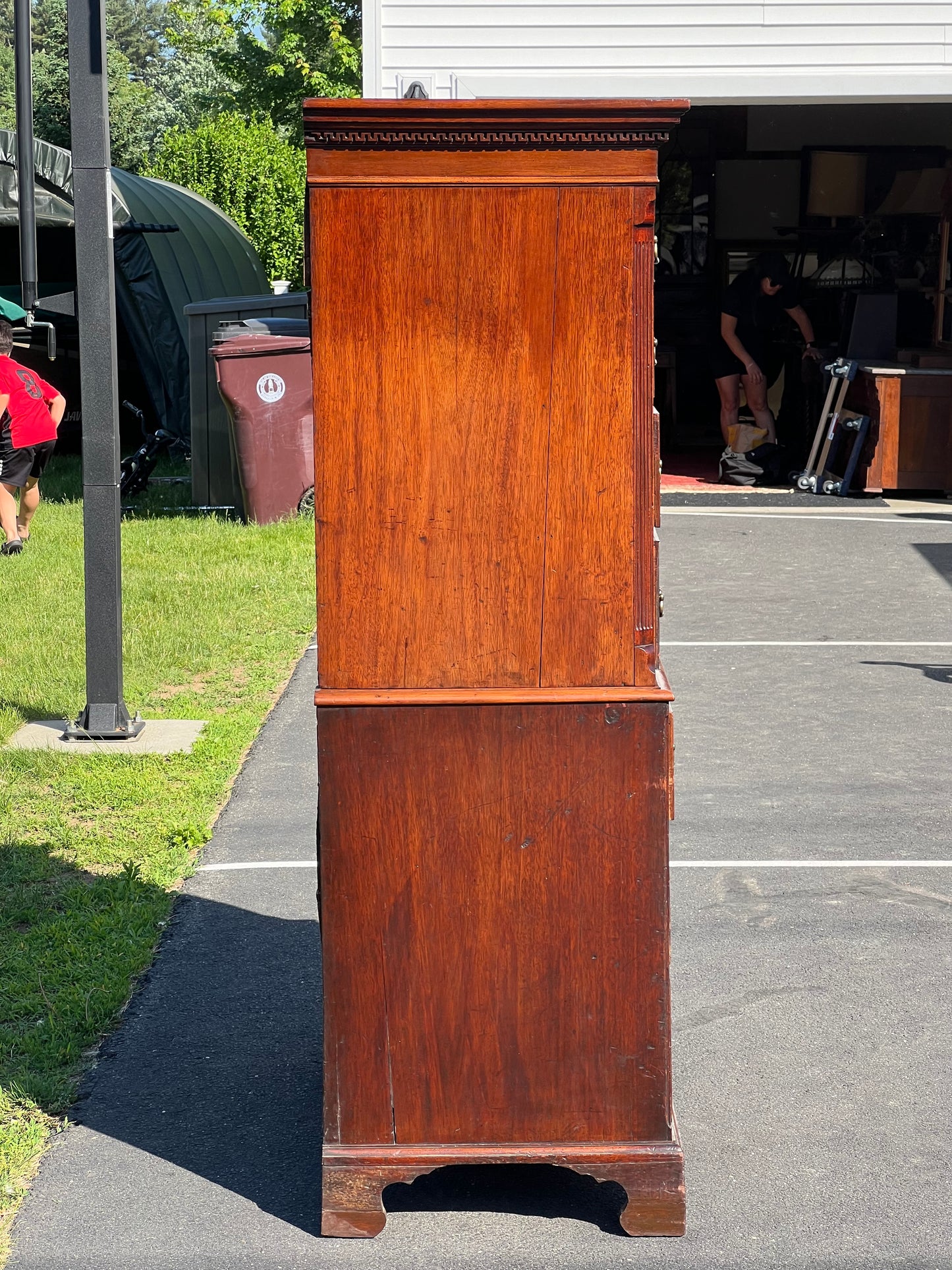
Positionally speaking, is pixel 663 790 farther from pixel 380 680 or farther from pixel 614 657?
pixel 380 680

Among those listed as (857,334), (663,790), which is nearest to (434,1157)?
(663,790)

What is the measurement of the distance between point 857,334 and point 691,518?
3306 millimetres

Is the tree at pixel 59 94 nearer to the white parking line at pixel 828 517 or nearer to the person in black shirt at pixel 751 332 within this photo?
the person in black shirt at pixel 751 332

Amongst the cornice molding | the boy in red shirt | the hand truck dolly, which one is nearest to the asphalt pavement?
the cornice molding

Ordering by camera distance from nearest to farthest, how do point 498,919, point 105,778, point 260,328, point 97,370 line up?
point 498,919 < point 105,778 < point 97,370 < point 260,328

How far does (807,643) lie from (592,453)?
558cm

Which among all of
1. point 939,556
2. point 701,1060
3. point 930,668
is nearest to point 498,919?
point 701,1060

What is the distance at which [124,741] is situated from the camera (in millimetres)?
6160

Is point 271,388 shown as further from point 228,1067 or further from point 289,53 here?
point 289,53

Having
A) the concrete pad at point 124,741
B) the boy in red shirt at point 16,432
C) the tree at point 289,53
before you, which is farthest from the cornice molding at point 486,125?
the tree at point 289,53

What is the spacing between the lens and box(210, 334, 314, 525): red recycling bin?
10.9 m

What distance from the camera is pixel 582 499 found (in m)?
2.73

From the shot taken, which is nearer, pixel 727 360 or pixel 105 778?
pixel 105 778

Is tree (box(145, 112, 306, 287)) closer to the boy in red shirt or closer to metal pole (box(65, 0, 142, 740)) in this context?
the boy in red shirt
